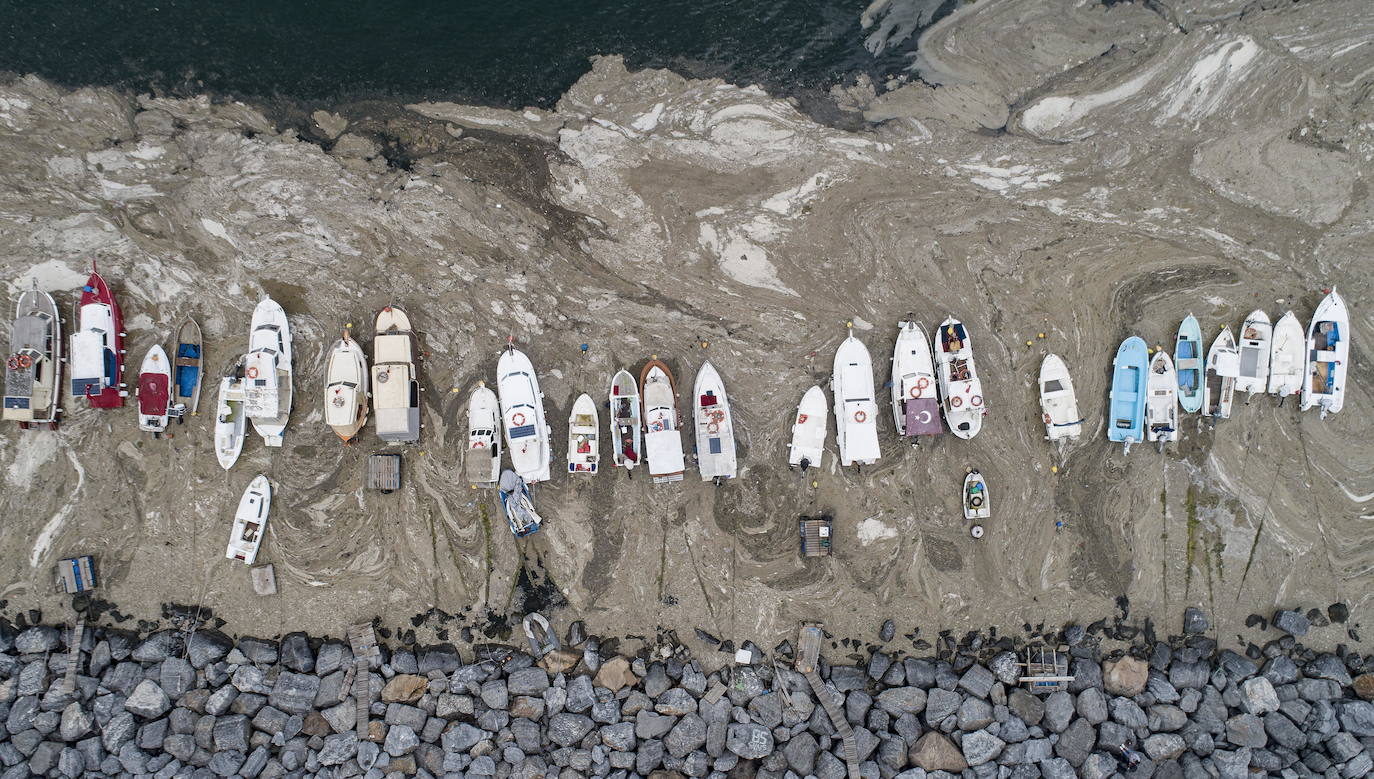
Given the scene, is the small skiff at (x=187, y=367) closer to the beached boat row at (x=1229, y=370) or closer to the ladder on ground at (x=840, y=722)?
the ladder on ground at (x=840, y=722)

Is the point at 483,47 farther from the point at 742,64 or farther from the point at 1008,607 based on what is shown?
the point at 1008,607

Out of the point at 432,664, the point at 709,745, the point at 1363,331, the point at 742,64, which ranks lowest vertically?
the point at 709,745

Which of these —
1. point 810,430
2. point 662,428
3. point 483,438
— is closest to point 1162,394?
point 810,430

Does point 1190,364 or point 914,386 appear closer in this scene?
point 914,386

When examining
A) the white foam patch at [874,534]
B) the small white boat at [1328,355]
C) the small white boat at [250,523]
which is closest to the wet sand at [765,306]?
the white foam patch at [874,534]

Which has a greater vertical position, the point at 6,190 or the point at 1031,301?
the point at 6,190

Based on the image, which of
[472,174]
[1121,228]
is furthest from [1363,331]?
[472,174]

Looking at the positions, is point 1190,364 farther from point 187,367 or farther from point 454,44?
point 187,367
